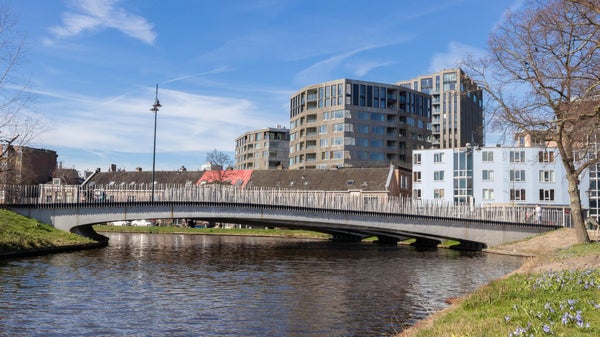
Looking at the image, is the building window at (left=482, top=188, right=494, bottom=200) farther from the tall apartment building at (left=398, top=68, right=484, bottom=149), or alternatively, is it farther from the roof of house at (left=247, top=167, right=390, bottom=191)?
the tall apartment building at (left=398, top=68, right=484, bottom=149)

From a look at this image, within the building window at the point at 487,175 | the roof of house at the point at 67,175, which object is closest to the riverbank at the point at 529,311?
the building window at the point at 487,175

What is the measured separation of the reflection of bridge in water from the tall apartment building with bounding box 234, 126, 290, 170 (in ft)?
348

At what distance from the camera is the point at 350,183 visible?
8775 cm

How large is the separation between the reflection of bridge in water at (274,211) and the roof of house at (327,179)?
29.1m

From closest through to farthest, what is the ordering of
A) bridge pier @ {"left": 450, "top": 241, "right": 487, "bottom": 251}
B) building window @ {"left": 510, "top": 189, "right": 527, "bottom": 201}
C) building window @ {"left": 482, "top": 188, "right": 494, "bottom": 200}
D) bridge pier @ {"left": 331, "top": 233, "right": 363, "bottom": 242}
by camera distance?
bridge pier @ {"left": 450, "top": 241, "right": 487, "bottom": 251}
bridge pier @ {"left": 331, "top": 233, "right": 363, "bottom": 242}
building window @ {"left": 510, "top": 189, "right": 527, "bottom": 201}
building window @ {"left": 482, "top": 188, "right": 494, "bottom": 200}

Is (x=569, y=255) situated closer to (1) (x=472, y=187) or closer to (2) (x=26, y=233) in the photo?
(2) (x=26, y=233)

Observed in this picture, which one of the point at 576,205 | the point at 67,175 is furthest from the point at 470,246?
the point at 67,175

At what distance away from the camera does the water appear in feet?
58.3

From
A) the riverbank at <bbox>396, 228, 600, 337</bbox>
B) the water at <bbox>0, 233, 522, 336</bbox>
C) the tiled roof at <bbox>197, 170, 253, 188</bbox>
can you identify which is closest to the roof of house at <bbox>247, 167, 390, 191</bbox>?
the tiled roof at <bbox>197, 170, 253, 188</bbox>

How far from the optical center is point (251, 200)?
5259 cm

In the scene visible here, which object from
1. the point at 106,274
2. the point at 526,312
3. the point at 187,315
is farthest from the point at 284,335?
the point at 106,274

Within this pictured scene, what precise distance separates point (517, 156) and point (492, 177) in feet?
15.4

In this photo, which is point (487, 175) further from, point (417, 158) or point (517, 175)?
point (417, 158)

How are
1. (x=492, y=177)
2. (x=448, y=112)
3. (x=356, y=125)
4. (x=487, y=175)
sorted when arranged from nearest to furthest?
(x=492, y=177), (x=487, y=175), (x=356, y=125), (x=448, y=112)
